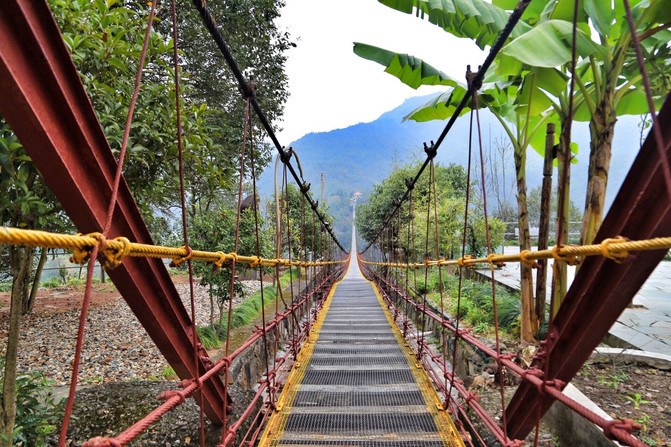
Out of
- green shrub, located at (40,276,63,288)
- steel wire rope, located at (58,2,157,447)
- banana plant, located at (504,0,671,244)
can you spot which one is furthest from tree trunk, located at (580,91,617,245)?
green shrub, located at (40,276,63,288)

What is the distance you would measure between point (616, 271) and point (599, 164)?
1.49m

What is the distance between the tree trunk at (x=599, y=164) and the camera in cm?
192

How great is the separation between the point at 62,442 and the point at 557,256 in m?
0.99

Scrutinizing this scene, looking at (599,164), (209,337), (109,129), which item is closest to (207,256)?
(109,129)

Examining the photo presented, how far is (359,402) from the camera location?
6.36 ft

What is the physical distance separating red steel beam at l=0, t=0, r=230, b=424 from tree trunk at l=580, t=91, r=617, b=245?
219 cm

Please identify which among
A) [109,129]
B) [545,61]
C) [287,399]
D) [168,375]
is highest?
[545,61]

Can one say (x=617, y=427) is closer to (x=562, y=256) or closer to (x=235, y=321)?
(x=562, y=256)

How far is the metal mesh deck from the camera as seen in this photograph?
155 cm

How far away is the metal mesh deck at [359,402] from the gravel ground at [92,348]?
49.5 inches

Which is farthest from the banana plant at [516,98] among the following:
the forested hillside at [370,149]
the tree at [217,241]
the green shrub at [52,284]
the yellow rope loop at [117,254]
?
the forested hillside at [370,149]

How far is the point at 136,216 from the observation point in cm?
91

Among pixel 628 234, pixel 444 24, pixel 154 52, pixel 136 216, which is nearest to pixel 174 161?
pixel 154 52

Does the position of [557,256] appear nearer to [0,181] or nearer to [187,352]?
[187,352]
